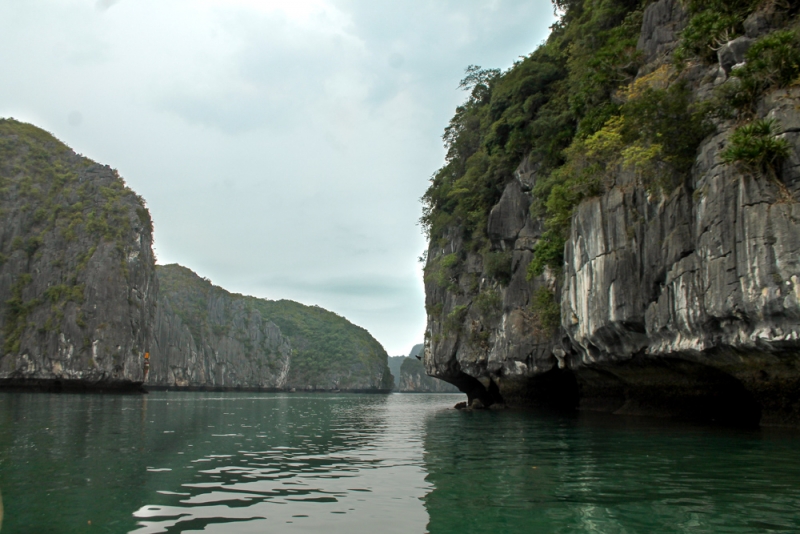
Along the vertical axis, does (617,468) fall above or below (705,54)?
below

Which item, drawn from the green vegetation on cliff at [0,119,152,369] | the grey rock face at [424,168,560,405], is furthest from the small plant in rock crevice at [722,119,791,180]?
the green vegetation on cliff at [0,119,152,369]

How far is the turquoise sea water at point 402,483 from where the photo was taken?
257 inches

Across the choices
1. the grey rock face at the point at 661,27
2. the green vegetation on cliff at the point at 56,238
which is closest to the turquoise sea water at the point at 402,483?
the grey rock face at the point at 661,27

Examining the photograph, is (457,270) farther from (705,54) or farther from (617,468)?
(617,468)

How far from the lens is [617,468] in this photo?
10.2 meters

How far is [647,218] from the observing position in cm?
1925

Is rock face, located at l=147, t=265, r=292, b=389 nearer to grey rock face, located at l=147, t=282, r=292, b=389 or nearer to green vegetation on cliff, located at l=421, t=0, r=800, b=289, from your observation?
grey rock face, located at l=147, t=282, r=292, b=389

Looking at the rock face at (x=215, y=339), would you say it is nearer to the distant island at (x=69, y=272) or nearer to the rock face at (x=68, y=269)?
the distant island at (x=69, y=272)

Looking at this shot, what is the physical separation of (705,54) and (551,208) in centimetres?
835

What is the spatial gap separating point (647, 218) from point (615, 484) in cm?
1271

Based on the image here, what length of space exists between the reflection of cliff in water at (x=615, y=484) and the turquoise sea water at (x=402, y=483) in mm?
28

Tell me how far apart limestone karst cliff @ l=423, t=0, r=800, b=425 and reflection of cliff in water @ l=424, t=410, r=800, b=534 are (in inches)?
147

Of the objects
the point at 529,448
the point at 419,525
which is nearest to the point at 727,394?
the point at 529,448

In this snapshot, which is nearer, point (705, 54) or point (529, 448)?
point (529, 448)
